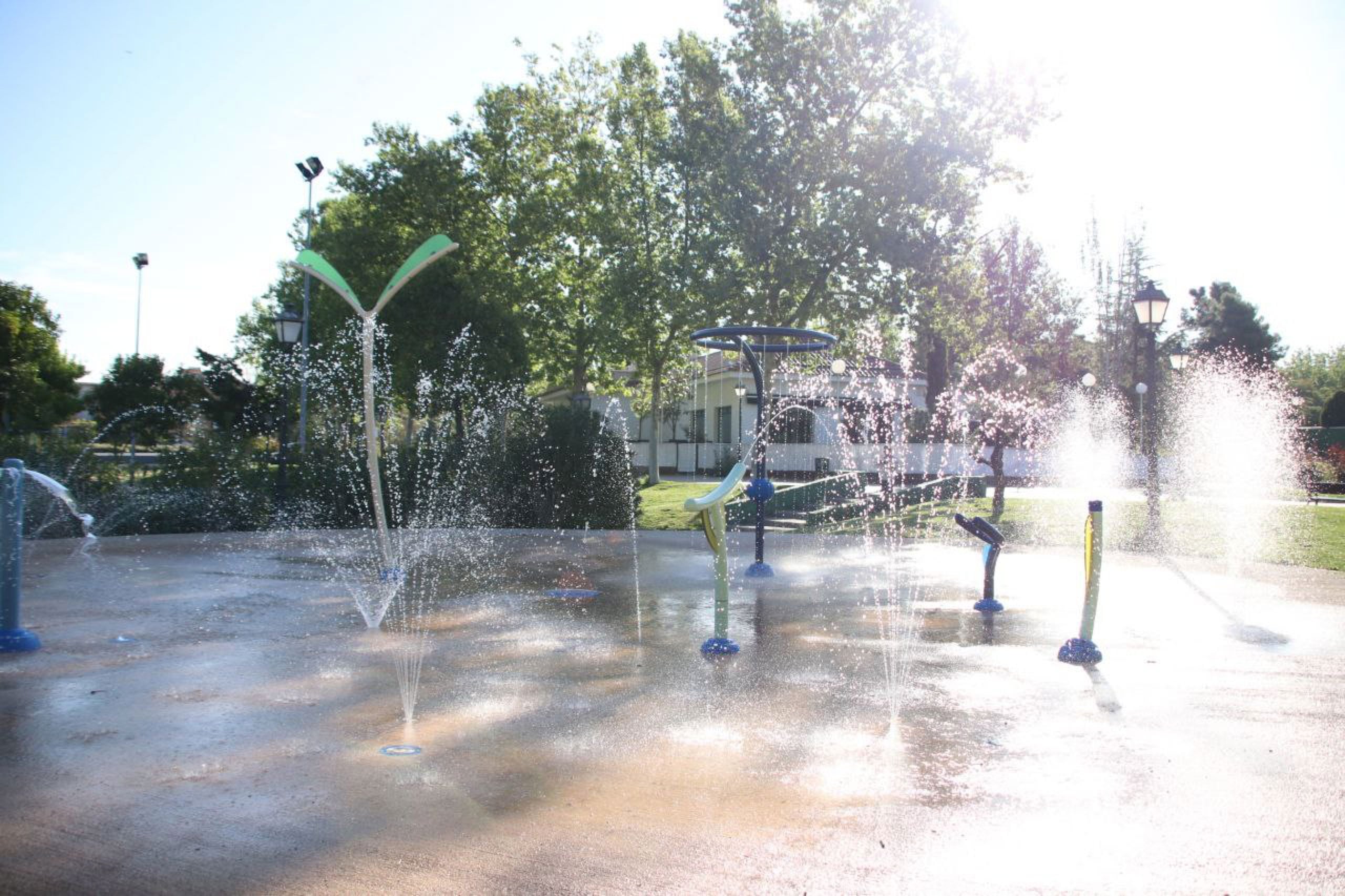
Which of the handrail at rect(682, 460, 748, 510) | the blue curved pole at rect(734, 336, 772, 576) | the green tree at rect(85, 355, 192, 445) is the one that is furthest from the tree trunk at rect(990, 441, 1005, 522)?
the green tree at rect(85, 355, 192, 445)

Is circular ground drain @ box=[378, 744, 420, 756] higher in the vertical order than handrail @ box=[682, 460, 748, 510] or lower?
lower

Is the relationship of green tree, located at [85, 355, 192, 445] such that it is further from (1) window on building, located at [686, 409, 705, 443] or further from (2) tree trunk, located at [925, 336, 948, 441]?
(2) tree trunk, located at [925, 336, 948, 441]

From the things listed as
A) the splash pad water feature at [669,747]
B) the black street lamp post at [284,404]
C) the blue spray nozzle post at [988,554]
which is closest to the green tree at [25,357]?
the black street lamp post at [284,404]

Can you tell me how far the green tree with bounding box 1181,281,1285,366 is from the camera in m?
52.1

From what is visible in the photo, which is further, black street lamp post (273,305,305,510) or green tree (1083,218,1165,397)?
green tree (1083,218,1165,397)

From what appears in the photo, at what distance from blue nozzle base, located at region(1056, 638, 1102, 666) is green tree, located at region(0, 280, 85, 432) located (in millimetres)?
23940

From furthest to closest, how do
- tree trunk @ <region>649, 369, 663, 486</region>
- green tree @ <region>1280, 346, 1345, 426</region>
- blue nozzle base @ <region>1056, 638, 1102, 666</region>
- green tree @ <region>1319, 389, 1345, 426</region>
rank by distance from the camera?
green tree @ <region>1280, 346, 1345, 426</region> < green tree @ <region>1319, 389, 1345, 426</region> < tree trunk @ <region>649, 369, 663, 486</region> < blue nozzle base @ <region>1056, 638, 1102, 666</region>

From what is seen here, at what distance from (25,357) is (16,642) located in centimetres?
2588

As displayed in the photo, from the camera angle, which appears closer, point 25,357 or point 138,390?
point 25,357

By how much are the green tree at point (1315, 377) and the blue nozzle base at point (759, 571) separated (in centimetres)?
4020

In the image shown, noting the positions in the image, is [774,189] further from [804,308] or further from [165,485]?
[165,485]

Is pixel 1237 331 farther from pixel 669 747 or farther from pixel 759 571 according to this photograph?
pixel 669 747

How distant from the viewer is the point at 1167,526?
16.5m

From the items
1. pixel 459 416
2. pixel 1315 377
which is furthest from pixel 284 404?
pixel 1315 377
